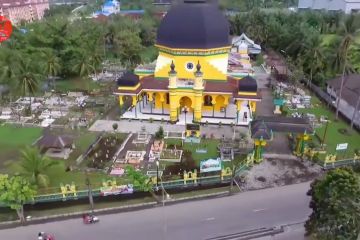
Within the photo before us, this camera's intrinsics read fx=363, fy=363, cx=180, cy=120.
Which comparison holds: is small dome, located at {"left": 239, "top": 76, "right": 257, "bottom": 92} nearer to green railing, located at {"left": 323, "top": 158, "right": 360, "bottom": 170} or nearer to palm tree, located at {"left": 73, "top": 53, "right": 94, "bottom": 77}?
green railing, located at {"left": 323, "top": 158, "right": 360, "bottom": 170}

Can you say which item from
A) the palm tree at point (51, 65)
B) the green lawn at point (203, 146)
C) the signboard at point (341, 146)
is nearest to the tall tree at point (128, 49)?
the palm tree at point (51, 65)

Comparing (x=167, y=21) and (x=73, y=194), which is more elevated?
(x=167, y=21)

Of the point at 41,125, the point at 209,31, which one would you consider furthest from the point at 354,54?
the point at 41,125

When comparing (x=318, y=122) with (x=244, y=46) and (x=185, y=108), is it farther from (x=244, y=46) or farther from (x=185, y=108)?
(x=244, y=46)

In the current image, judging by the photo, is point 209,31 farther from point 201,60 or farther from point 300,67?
point 300,67

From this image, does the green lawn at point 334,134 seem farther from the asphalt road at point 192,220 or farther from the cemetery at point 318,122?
the asphalt road at point 192,220

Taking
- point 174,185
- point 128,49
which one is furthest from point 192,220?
point 128,49
